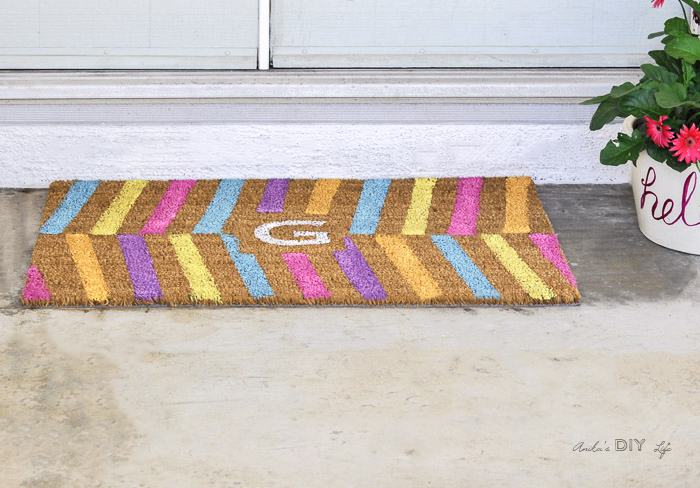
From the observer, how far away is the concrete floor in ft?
6.46

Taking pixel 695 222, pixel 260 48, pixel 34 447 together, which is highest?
pixel 260 48

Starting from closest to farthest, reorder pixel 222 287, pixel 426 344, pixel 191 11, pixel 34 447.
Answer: pixel 34 447
pixel 426 344
pixel 222 287
pixel 191 11

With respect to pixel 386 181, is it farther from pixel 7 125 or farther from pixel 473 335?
pixel 7 125

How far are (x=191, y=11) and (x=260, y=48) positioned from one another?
293 mm

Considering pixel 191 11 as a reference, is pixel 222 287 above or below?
below

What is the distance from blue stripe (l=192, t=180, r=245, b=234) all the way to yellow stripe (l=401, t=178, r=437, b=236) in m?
0.65

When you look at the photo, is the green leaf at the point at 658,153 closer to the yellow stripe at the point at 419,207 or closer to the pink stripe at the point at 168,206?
the yellow stripe at the point at 419,207

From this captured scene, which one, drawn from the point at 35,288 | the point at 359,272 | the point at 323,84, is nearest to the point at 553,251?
the point at 359,272

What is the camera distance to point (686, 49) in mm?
2809

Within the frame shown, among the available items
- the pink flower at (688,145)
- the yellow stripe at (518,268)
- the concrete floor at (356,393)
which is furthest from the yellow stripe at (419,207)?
the pink flower at (688,145)

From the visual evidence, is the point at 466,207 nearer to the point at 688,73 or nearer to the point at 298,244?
the point at 298,244

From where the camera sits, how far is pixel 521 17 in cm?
348

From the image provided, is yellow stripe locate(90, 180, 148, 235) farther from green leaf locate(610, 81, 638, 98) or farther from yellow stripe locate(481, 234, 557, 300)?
green leaf locate(610, 81, 638, 98)

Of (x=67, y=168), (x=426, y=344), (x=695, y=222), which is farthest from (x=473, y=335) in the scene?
(x=67, y=168)
